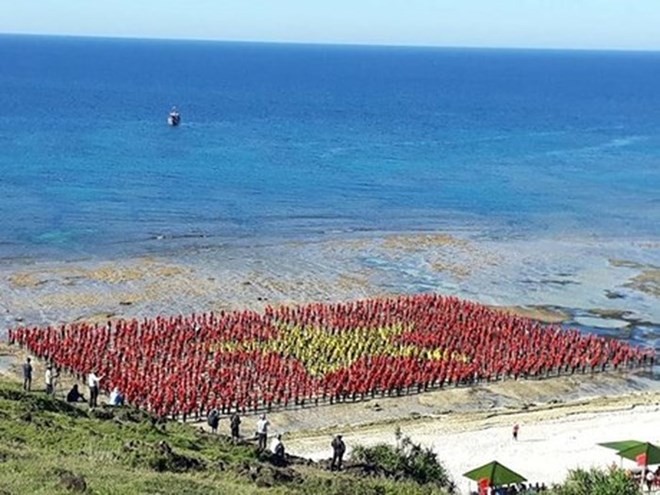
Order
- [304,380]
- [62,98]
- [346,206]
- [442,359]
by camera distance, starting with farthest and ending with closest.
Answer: [62,98]
[346,206]
[442,359]
[304,380]

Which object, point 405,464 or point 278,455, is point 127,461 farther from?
point 405,464

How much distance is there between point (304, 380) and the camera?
33.8 metres

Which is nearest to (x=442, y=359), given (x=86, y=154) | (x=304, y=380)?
(x=304, y=380)

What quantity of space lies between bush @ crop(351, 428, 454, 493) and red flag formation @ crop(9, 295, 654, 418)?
359 inches

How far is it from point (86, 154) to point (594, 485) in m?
69.5

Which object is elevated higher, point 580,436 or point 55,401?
point 55,401

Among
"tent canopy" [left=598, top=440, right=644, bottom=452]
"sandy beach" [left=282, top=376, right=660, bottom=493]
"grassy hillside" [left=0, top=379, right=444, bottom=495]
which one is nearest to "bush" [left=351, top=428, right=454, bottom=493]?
"grassy hillside" [left=0, top=379, right=444, bottom=495]

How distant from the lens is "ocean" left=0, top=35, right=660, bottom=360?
53.0 metres

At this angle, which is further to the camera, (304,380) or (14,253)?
(14,253)

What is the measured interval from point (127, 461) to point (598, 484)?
829 cm

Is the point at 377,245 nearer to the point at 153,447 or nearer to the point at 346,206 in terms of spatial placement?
the point at 346,206

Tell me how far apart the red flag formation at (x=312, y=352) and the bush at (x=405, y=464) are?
9116 mm

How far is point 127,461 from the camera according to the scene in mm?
18453

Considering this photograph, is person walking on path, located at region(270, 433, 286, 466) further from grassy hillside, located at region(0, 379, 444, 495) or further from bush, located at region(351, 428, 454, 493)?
bush, located at region(351, 428, 454, 493)
